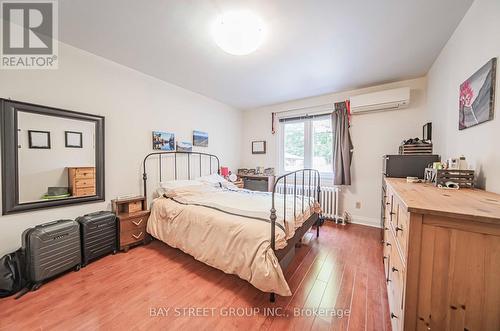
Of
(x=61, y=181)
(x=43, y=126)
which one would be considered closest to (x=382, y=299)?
(x=61, y=181)

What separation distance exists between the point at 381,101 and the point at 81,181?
14.6 feet

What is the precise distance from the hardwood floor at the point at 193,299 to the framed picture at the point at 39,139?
141 cm

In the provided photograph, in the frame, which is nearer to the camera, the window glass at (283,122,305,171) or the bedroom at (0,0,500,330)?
the bedroom at (0,0,500,330)

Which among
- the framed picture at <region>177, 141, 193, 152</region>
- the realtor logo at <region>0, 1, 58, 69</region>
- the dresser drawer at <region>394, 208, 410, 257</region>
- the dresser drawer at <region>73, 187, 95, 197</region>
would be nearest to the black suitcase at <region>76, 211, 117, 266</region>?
the dresser drawer at <region>73, 187, 95, 197</region>

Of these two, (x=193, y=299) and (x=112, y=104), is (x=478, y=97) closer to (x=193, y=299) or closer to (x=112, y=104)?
(x=193, y=299)

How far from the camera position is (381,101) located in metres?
2.95

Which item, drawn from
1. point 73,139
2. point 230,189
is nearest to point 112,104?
point 73,139

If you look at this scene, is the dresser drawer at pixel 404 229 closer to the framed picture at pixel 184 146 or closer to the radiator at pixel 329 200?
→ the radiator at pixel 329 200

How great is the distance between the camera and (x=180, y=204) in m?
2.47

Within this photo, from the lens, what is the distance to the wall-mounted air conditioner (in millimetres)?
2797

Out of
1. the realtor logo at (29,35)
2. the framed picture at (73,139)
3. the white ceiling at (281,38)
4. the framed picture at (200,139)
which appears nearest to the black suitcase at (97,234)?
the framed picture at (73,139)

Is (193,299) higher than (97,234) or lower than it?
lower

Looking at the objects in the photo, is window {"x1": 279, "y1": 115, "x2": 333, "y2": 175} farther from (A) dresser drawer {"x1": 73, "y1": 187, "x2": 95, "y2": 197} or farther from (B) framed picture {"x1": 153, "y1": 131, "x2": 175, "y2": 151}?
(A) dresser drawer {"x1": 73, "y1": 187, "x2": 95, "y2": 197}

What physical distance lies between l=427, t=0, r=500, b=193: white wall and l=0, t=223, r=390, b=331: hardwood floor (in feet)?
4.42
